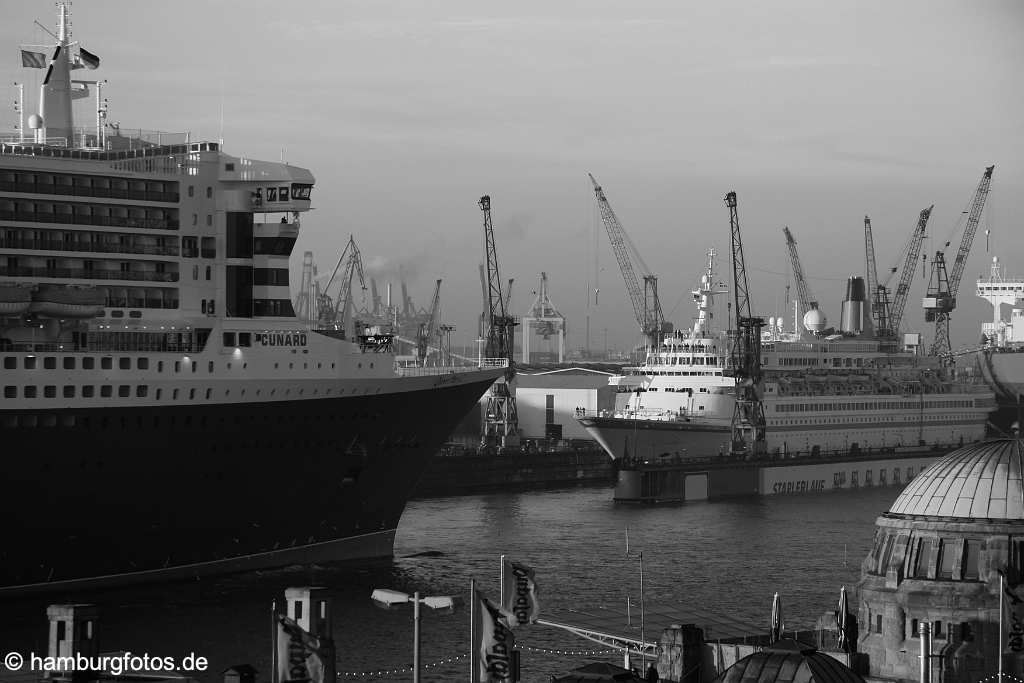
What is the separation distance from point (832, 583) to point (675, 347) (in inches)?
1821

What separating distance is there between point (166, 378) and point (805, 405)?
58411 mm

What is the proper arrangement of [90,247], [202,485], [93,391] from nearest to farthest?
[93,391] → [202,485] → [90,247]

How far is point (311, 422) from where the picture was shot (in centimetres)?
4575

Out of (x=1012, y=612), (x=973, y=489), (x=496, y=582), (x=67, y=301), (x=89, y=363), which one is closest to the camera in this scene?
(x=1012, y=612)

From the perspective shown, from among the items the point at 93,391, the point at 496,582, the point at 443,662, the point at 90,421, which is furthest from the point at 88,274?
the point at 443,662

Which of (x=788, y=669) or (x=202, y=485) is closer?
(x=788, y=669)

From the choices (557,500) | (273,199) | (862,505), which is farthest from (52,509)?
(862,505)

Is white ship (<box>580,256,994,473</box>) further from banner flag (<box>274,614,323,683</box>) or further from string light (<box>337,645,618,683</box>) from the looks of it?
banner flag (<box>274,614,323,683</box>)

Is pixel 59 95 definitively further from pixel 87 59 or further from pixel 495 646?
pixel 495 646

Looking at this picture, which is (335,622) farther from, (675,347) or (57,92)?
(675,347)

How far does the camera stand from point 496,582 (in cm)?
4647

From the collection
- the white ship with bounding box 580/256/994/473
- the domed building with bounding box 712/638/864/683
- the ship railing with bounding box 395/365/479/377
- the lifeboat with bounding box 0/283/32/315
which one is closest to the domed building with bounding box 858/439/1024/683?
the domed building with bounding box 712/638/864/683

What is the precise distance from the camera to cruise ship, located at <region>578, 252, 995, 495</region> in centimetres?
8900

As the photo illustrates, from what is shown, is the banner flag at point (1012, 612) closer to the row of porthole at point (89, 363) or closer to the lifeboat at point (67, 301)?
the row of porthole at point (89, 363)
